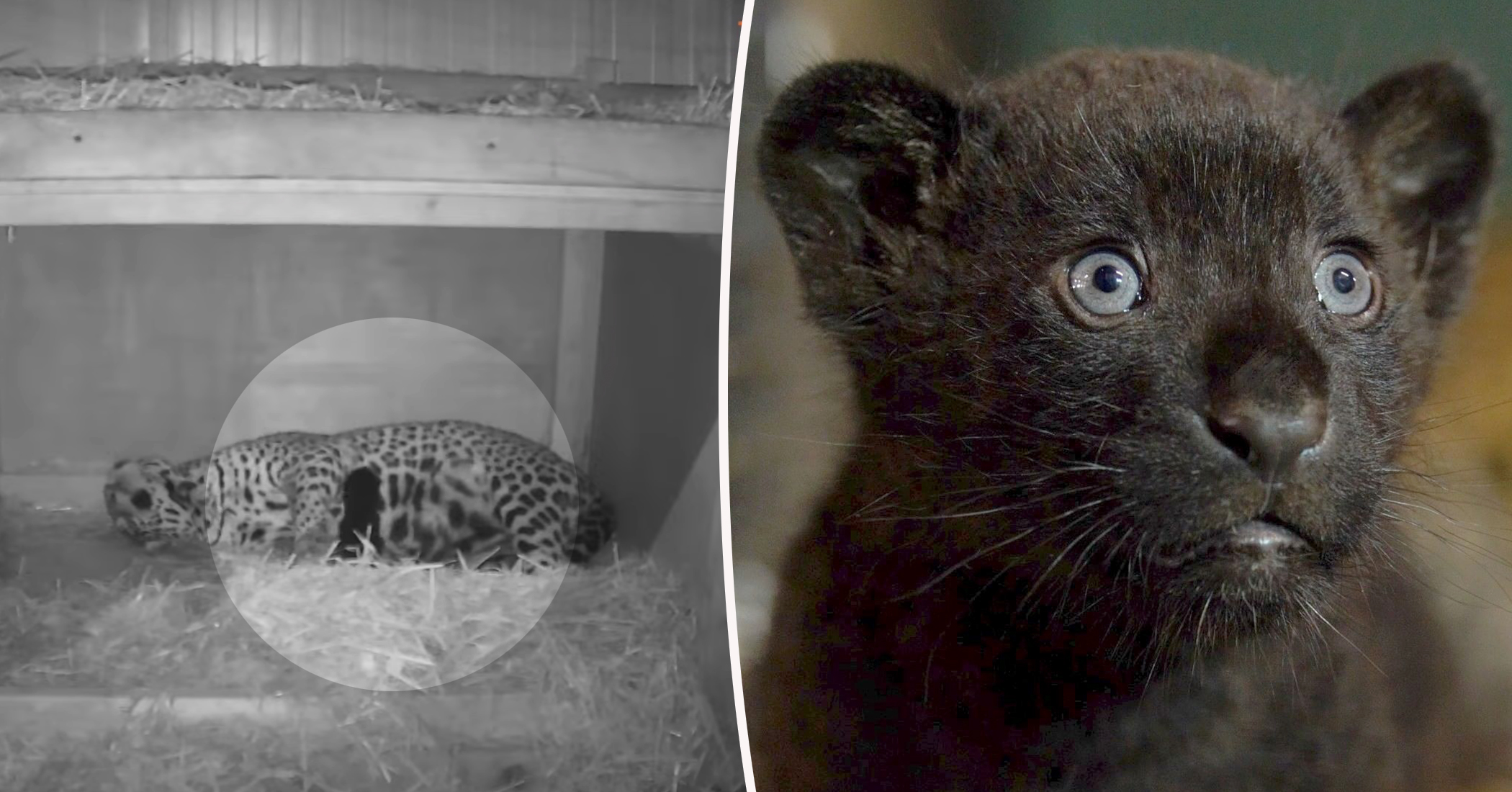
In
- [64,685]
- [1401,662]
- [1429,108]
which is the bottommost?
[64,685]

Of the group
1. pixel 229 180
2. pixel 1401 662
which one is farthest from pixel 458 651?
pixel 1401 662

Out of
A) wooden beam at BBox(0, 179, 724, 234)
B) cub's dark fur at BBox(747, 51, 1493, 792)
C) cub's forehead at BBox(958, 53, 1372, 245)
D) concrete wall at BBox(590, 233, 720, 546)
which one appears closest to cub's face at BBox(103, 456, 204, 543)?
wooden beam at BBox(0, 179, 724, 234)

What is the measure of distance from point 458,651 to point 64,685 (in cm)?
31

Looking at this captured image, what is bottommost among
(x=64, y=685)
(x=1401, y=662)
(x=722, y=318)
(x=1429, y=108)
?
(x=64, y=685)

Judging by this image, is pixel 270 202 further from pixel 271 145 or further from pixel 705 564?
pixel 705 564

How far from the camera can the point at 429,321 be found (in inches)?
32.7

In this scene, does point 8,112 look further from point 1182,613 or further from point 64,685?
point 1182,613

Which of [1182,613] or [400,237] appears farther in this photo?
[400,237]

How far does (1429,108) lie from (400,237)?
667 millimetres

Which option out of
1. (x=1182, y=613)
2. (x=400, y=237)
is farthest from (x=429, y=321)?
(x=1182, y=613)

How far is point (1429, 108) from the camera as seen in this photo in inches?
19.0

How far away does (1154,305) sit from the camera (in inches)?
17.4

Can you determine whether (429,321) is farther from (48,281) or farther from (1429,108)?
(1429,108)

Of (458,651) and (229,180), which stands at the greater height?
(229,180)
